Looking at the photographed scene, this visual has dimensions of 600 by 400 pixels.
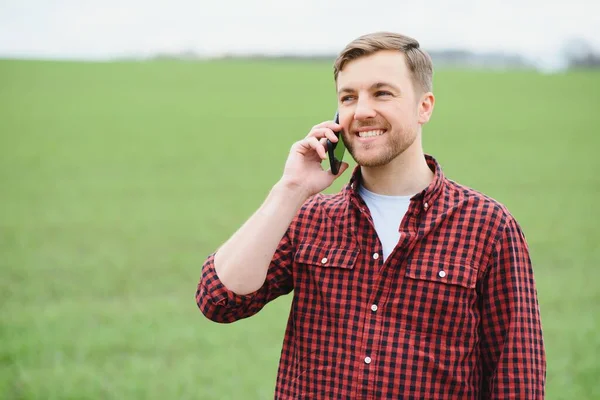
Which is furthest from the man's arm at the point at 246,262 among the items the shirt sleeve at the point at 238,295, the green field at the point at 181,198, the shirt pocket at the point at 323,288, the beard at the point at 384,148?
the green field at the point at 181,198

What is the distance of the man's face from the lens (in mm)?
A: 2576

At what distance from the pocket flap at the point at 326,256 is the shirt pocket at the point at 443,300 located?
0.69 feet

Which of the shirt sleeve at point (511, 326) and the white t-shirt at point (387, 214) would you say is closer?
the shirt sleeve at point (511, 326)

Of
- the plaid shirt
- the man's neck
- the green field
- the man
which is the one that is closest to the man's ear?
the man

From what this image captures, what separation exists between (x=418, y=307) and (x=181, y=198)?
54.8 ft

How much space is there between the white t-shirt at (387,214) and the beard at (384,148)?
13 centimetres

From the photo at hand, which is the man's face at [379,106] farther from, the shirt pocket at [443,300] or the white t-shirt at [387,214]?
the shirt pocket at [443,300]

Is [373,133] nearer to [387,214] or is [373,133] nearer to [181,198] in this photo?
[387,214]

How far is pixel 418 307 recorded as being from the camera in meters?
2.45

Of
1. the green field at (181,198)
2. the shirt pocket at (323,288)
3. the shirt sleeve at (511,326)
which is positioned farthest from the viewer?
the green field at (181,198)

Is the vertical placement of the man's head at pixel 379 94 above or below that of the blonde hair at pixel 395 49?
below

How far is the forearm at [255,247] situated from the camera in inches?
101

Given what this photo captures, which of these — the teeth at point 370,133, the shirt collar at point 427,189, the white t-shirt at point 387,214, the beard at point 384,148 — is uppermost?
the teeth at point 370,133

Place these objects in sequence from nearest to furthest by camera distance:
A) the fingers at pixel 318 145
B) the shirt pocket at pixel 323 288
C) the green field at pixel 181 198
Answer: the shirt pocket at pixel 323 288
the fingers at pixel 318 145
the green field at pixel 181 198
